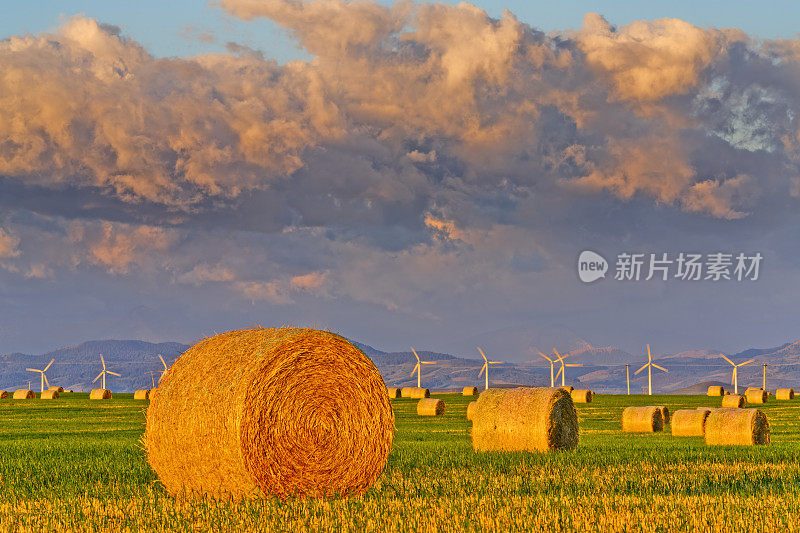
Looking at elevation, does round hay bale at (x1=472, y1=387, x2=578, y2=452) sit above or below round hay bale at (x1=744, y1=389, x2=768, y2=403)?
below

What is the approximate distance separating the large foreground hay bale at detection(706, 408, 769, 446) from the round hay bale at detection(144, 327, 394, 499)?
642 inches

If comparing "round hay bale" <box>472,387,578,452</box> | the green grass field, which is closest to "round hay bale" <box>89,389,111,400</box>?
the green grass field

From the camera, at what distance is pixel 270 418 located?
48.3 feet

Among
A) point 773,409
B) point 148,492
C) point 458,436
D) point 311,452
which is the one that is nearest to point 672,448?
point 458,436

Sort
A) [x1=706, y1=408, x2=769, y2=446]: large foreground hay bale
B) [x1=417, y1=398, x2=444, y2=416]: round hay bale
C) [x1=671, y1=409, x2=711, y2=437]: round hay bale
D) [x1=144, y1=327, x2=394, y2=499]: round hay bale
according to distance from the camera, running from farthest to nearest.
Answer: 1. [x1=417, y1=398, x2=444, y2=416]: round hay bale
2. [x1=671, y1=409, x2=711, y2=437]: round hay bale
3. [x1=706, y1=408, x2=769, y2=446]: large foreground hay bale
4. [x1=144, y1=327, x2=394, y2=499]: round hay bale

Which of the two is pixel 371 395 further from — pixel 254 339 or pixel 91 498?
pixel 91 498

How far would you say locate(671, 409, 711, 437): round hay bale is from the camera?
3325 centimetres

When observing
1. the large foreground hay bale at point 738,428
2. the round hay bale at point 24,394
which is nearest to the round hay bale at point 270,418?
the large foreground hay bale at point 738,428

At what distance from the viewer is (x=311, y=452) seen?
15.1 m

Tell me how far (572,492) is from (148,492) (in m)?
6.59

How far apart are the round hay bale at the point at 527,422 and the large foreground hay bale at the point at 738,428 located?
5.61 meters

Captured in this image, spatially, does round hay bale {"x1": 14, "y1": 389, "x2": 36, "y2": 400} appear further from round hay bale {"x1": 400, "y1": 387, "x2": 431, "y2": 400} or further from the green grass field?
the green grass field

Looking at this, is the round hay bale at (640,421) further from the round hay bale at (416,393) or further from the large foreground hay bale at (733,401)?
the round hay bale at (416,393)

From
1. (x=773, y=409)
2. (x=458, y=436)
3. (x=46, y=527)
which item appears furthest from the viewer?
(x=773, y=409)
